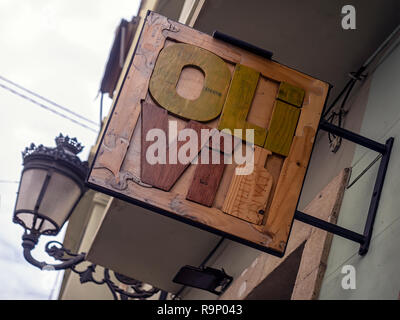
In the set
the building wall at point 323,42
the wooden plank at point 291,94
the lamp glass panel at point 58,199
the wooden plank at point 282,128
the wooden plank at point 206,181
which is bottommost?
the wooden plank at point 206,181

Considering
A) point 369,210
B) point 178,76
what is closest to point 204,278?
point 369,210

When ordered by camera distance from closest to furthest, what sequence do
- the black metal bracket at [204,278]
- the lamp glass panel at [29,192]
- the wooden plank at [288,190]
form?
the wooden plank at [288,190], the black metal bracket at [204,278], the lamp glass panel at [29,192]

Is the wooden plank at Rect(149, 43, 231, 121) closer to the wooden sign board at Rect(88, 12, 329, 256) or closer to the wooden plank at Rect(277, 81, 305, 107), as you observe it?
the wooden sign board at Rect(88, 12, 329, 256)

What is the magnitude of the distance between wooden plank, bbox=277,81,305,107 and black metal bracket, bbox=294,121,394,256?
0.62 feet

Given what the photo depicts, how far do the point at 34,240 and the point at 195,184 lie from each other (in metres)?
3.24

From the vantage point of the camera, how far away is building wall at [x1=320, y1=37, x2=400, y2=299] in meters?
3.52

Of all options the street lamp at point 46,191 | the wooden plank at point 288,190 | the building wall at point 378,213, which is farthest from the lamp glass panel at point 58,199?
the wooden plank at point 288,190

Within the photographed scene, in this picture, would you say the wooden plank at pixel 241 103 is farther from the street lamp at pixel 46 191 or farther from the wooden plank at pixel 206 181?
the street lamp at pixel 46 191

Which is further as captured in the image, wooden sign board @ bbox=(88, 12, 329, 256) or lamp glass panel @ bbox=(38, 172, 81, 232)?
lamp glass panel @ bbox=(38, 172, 81, 232)

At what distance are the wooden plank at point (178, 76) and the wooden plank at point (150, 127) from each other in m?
0.06

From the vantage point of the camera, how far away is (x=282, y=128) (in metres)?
3.94

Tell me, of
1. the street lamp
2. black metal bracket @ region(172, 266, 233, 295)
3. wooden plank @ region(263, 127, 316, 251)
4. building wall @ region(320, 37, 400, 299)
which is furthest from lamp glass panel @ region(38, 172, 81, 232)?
wooden plank @ region(263, 127, 316, 251)

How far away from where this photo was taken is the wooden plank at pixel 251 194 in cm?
365
